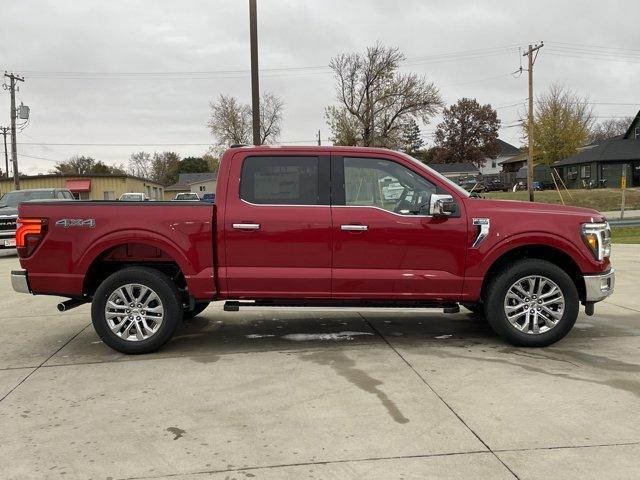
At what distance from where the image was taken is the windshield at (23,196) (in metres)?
16.8

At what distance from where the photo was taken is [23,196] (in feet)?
57.6

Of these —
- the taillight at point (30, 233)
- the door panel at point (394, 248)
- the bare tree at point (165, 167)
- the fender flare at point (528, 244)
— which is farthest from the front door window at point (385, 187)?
the bare tree at point (165, 167)

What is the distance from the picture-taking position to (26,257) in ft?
17.3

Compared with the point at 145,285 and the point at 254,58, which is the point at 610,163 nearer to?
the point at 254,58

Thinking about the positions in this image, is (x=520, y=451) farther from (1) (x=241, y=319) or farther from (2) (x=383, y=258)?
(1) (x=241, y=319)

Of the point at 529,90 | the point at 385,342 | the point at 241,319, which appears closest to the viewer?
the point at 385,342

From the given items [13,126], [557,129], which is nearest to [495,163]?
[557,129]

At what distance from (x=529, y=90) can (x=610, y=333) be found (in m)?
33.2

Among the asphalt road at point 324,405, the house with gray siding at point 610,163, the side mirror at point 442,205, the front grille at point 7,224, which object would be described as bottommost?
the asphalt road at point 324,405

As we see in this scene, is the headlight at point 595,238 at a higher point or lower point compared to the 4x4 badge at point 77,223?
lower

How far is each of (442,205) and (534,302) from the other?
1368 mm

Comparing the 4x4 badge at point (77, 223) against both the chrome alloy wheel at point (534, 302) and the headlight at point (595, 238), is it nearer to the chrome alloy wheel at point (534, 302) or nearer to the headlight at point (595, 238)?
the chrome alloy wheel at point (534, 302)

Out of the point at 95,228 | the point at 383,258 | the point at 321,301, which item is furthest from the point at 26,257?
the point at 383,258

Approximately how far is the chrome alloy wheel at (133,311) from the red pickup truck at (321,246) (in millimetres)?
12
